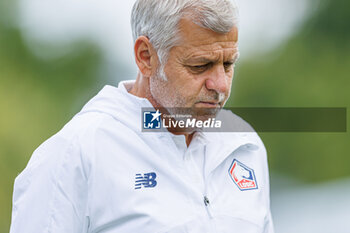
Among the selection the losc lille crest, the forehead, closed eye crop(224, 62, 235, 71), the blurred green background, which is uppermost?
the forehead

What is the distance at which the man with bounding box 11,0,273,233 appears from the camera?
170 centimetres

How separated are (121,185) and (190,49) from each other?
1.75 feet

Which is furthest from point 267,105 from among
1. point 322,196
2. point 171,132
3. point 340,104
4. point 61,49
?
point 171,132

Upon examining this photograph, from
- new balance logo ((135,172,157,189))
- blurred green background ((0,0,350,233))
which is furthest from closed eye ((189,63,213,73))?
blurred green background ((0,0,350,233))

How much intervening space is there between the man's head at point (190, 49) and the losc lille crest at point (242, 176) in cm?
30

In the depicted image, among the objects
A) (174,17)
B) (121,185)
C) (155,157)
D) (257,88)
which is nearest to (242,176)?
(155,157)

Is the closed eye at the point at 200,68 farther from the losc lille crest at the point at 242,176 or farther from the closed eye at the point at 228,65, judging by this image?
the losc lille crest at the point at 242,176

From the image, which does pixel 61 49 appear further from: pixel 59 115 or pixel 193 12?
pixel 193 12

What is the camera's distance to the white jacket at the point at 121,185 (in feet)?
5.54

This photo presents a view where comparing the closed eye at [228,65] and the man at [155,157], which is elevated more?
the closed eye at [228,65]

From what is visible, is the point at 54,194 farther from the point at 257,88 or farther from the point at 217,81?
the point at 257,88

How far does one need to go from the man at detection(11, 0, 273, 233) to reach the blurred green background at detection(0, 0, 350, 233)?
4868 mm

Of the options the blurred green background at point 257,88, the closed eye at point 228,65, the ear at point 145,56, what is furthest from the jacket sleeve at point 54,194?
the blurred green background at point 257,88

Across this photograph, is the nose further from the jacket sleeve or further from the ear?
the jacket sleeve
